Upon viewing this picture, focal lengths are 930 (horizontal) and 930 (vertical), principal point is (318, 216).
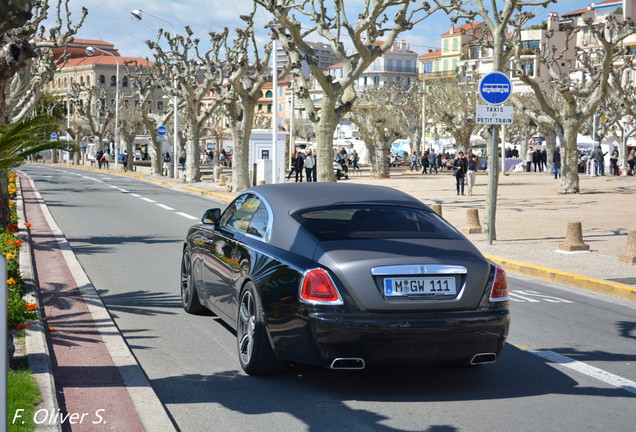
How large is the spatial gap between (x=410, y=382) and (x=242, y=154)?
32.4 m

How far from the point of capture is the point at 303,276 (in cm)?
623

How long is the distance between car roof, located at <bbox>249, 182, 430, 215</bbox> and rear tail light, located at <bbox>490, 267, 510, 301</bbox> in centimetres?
107

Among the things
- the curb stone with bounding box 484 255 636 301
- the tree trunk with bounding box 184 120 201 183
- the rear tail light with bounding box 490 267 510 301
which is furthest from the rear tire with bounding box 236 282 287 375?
the tree trunk with bounding box 184 120 201 183

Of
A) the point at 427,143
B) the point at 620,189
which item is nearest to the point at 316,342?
the point at 620,189

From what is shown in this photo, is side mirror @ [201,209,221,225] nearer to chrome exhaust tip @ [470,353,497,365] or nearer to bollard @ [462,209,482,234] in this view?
chrome exhaust tip @ [470,353,497,365]

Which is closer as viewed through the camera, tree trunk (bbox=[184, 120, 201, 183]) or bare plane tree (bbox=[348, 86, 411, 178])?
tree trunk (bbox=[184, 120, 201, 183])

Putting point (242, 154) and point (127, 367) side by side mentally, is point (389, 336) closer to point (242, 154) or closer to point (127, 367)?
point (127, 367)

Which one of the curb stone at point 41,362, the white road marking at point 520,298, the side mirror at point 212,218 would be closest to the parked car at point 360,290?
the side mirror at point 212,218

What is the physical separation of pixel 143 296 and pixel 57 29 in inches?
1405

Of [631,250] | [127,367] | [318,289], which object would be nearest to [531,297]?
[631,250]

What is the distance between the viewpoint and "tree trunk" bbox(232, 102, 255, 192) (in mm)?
38128

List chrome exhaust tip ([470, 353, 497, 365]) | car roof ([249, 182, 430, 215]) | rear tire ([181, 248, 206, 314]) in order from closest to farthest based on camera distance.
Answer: chrome exhaust tip ([470, 353, 497, 365])
car roof ([249, 182, 430, 215])
rear tire ([181, 248, 206, 314])

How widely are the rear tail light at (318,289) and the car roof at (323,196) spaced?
945 mm

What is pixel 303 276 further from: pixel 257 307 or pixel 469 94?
pixel 469 94
